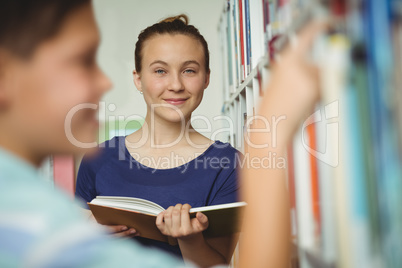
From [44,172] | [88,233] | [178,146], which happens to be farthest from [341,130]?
[44,172]

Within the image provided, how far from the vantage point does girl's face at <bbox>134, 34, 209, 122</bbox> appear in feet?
4.30

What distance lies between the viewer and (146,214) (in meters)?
0.94

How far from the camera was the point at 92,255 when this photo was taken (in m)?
0.37

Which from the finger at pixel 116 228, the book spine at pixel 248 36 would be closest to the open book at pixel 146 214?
the finger at pixel 116 228

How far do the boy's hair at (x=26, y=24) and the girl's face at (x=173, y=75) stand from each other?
2.74ft

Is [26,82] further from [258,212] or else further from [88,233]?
[258,212]

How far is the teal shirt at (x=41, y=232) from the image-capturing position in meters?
0.36

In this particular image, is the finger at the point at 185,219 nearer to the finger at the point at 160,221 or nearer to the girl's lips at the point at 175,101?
the finger at the point at 160,221

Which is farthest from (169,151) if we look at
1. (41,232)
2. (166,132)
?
(41,232)

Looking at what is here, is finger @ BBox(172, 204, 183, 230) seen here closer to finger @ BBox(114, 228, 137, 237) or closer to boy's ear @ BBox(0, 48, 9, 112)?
finger @ BBox(114, 228, 137, 237)

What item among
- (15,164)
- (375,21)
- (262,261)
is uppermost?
(375,21)

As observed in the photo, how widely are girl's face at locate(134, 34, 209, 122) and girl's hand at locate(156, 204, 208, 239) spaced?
44 cm

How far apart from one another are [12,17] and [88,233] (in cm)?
25

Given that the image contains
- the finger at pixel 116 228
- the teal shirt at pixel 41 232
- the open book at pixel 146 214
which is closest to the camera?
the teal shirt at pixel 41 232
